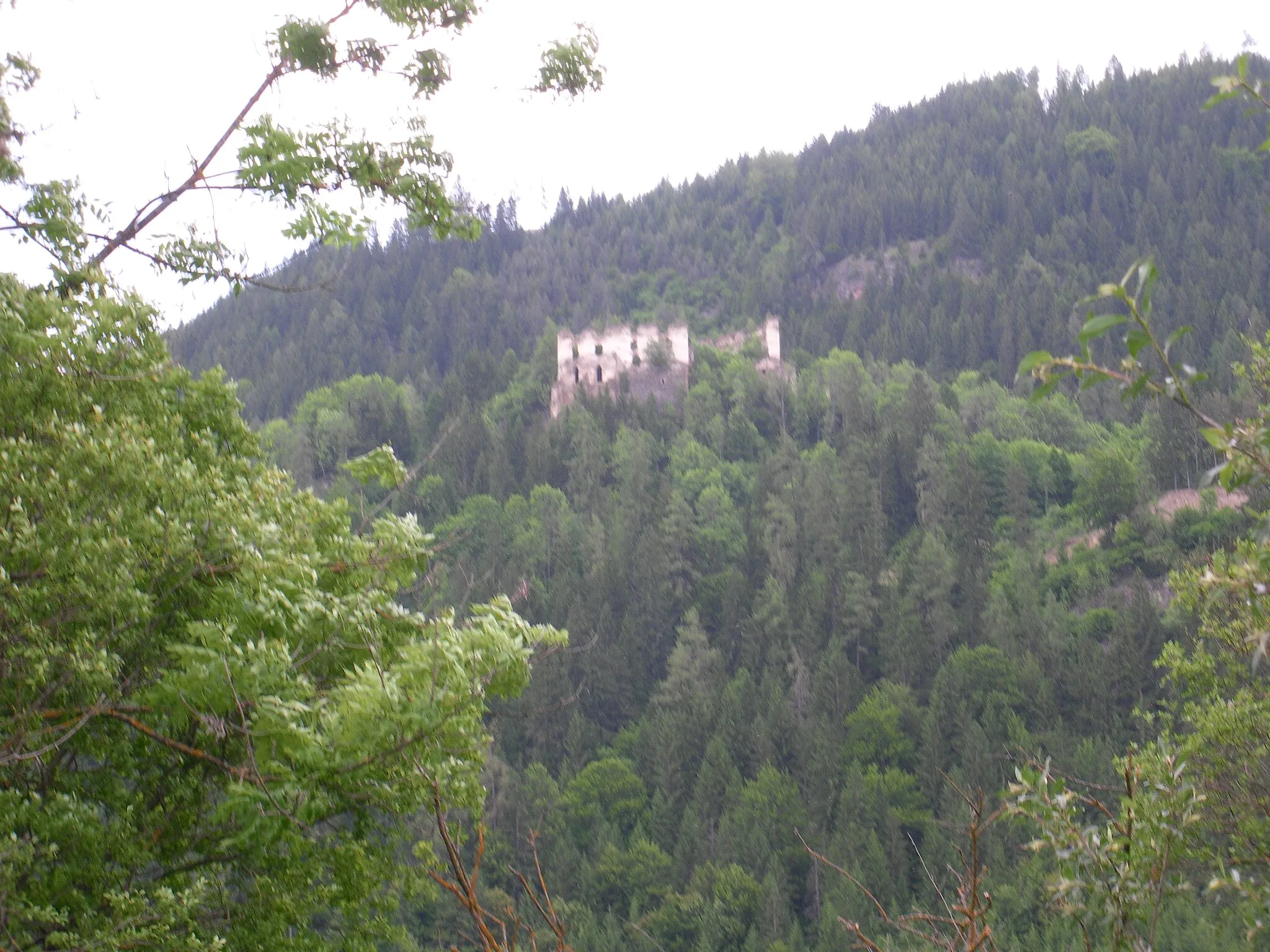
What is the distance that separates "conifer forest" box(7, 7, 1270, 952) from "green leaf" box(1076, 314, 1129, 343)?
0.18 feet

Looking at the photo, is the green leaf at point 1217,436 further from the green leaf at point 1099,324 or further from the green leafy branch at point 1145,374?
the green leaf at point 1099,324

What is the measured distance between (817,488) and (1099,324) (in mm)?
72044

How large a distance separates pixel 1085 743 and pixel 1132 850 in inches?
1809

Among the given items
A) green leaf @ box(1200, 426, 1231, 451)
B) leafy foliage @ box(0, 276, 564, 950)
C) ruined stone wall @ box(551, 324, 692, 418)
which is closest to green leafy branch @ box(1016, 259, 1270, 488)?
green leaf @ box(1200, 426, 1231, 451)

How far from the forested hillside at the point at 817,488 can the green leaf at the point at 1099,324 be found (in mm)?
3615

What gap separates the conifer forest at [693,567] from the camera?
6.00m

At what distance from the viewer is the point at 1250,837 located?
38.7ft

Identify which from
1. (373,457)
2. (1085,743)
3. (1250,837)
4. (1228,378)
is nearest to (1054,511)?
(1228,378)

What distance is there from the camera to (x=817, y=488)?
245 feet

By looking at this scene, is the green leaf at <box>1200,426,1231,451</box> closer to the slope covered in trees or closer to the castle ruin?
the slope covered in trees

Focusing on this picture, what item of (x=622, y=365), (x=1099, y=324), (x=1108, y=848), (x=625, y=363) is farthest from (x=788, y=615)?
(x=1099, y=324)

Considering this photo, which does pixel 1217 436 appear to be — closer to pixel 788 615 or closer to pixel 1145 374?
pixel 1145 374

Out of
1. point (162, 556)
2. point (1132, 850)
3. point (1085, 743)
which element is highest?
point (162, 556)

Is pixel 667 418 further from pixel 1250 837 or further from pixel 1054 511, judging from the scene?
pixel 1250 837
